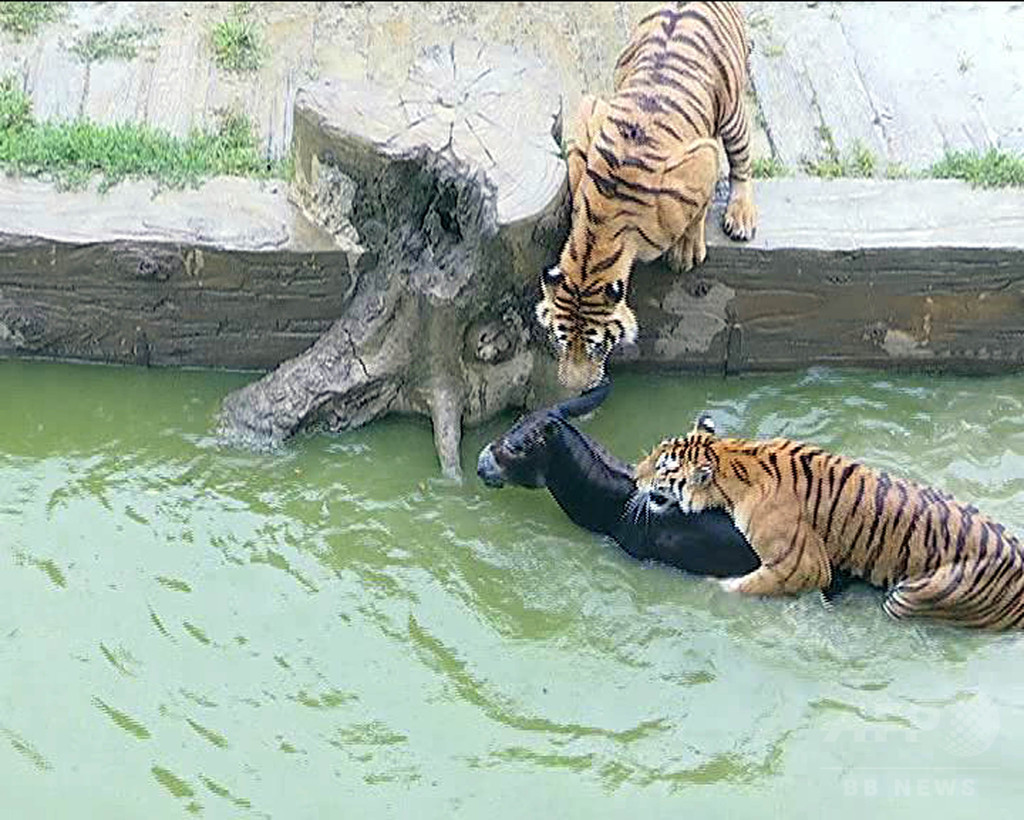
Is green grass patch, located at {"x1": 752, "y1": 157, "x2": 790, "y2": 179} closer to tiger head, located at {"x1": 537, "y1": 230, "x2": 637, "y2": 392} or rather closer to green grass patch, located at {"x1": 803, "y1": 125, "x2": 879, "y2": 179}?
green grass patch, located at {"x1": 803, "y1": 125, "x2": 879, "y2": 179}

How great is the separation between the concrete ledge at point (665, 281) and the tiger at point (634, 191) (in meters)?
0.22

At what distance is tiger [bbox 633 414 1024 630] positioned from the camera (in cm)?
441

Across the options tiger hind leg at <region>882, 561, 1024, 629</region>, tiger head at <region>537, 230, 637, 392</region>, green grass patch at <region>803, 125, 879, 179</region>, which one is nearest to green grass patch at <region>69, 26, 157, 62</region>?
tiger head at <region>537, 230, 637, 392</region>

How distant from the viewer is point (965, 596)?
441 cm

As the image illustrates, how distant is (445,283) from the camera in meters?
4.78

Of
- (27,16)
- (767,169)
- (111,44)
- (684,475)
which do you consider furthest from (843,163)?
(27,16)

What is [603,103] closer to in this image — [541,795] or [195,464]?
[195,464]

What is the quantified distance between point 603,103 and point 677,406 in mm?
1024

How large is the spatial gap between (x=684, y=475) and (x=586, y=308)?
59 centimetres

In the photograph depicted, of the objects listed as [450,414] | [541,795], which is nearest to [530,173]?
[450,414]

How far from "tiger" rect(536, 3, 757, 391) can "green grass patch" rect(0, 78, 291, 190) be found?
1.16 meters

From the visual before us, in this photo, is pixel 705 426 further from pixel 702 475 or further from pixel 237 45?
pixel 237 45

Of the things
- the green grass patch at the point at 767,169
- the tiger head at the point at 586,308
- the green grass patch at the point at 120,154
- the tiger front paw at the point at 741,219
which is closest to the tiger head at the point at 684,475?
the tiger head at the point at 586,308

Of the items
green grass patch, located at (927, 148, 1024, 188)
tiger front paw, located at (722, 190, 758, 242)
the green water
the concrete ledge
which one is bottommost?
the green water
